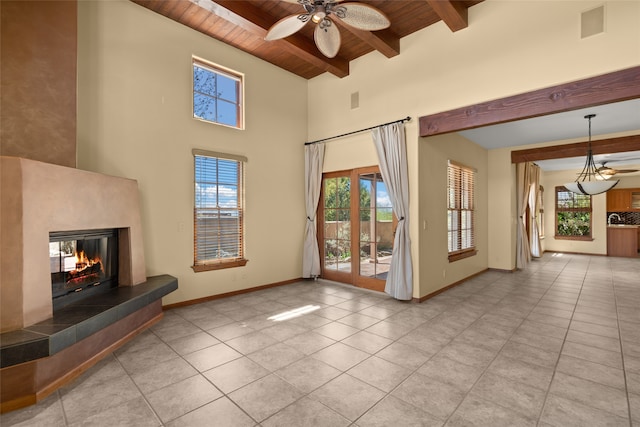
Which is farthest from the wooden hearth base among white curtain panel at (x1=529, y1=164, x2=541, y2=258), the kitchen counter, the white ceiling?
the kitchen counter

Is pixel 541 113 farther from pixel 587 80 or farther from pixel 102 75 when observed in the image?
pixel 102 75

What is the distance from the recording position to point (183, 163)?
4312mm

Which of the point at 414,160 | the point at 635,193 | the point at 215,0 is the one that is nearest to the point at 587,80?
the point at 414,160

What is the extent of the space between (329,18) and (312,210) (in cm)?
349

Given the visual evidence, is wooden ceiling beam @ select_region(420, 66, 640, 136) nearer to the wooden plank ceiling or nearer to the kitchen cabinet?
the wooden plank ceiling

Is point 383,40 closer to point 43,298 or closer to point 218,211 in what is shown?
point 218,211

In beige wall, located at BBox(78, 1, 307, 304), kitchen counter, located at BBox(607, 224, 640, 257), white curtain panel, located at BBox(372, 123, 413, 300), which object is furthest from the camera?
kitchen counter, located at BBox(607, 224, 640, 257)

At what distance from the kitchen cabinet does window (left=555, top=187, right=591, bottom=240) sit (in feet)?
3.10

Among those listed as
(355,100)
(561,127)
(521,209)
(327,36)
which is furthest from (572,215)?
(327,36)

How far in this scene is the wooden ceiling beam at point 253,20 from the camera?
3.65 metres

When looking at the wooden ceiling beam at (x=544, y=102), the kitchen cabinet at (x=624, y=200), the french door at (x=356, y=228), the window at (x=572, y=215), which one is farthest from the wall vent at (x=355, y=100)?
the kitchen cabinet at (x=624, y=200)

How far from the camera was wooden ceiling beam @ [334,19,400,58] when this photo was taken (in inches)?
162

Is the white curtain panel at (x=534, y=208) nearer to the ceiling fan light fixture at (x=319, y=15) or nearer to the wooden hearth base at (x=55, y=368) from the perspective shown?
the ceiling fan light fixture at (x=319, y=15)

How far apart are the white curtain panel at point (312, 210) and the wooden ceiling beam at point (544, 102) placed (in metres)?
2.18
